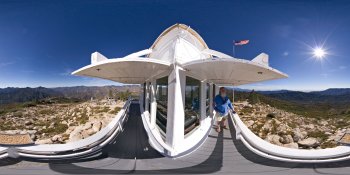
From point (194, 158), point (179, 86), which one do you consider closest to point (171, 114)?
point (179, 86)

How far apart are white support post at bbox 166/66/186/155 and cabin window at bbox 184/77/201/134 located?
1004 mm

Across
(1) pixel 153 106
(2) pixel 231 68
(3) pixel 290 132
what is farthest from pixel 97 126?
(3) pixel 290 132

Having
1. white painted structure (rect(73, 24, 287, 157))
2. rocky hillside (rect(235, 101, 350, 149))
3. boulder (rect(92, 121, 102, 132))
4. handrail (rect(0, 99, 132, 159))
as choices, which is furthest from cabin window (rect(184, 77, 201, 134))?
boulder (rect(92, 121, 102, 132))

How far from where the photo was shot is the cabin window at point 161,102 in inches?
401

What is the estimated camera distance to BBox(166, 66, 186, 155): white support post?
7496mm

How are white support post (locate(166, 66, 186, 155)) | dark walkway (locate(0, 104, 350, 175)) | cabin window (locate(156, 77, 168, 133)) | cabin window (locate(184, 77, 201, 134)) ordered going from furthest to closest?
cabin window (locate(156, 77, 168, 133)), cabin window (locate(184, 77, 201, 134)), white support post (locate(166, 66, 186, 155)), dark walkway (locate(0, 104, 350, 175))

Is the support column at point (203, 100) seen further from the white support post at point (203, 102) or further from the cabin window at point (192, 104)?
the cabin window at point (192, 104)

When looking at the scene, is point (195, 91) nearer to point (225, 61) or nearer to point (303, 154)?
point (225, 61)

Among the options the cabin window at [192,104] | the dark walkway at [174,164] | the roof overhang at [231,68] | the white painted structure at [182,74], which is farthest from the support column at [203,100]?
the dark walkway at [174,164]

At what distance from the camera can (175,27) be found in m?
10.3

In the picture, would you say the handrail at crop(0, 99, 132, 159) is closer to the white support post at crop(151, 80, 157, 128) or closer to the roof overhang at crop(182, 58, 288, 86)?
the white support post at crop(151, 80, 157, 128)

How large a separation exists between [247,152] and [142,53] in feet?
20.0

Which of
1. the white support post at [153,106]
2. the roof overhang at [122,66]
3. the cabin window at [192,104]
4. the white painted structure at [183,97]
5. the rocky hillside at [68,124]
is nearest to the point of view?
Result: the white painted structure at [183,97]

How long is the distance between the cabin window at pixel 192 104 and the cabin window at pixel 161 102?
1.10m
